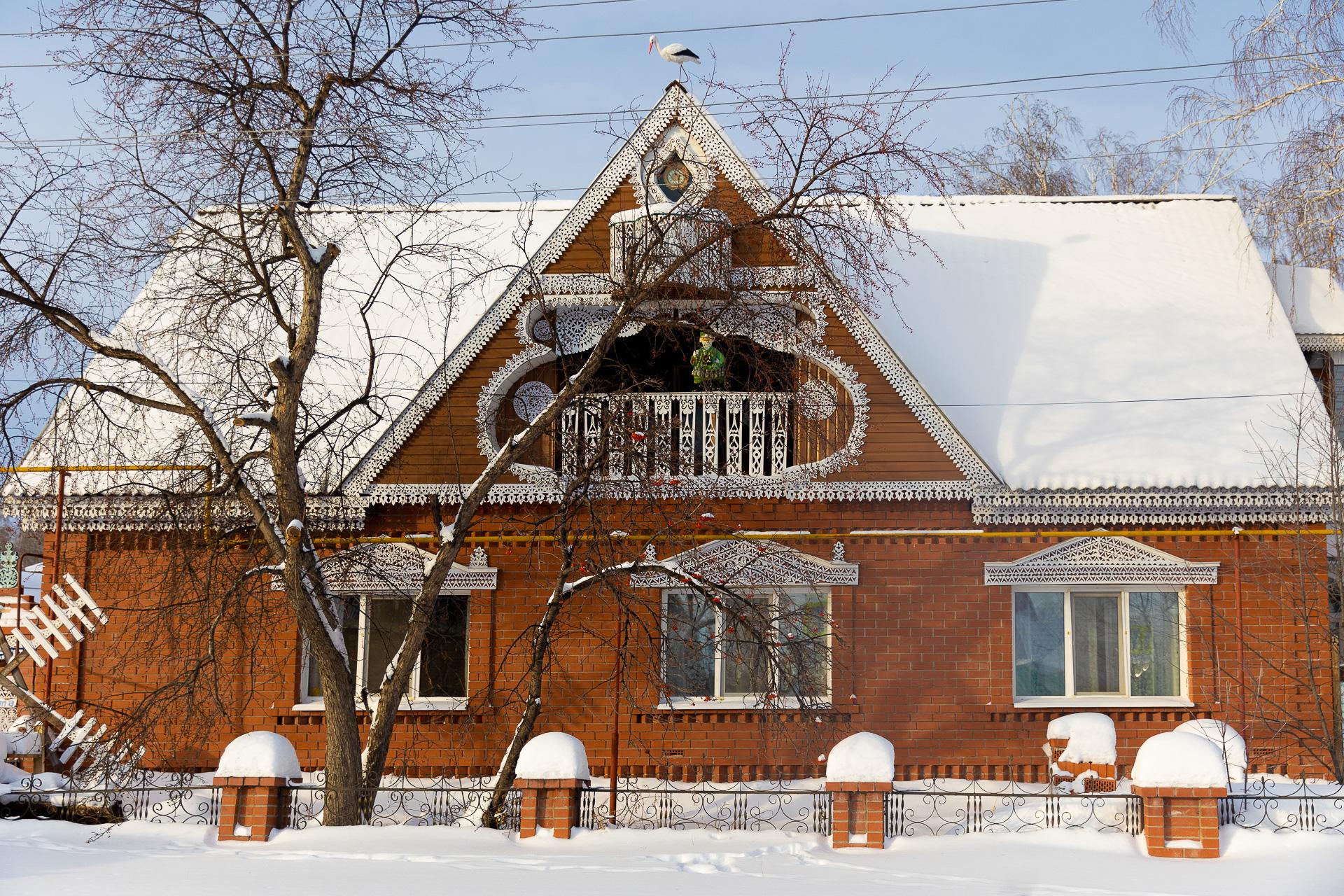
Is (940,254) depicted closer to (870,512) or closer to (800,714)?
(870,512)

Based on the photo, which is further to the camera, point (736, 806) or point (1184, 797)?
point (736, 806)

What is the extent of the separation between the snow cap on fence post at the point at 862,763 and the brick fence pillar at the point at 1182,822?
1842mm

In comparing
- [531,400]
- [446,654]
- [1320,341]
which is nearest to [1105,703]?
[1320,341]

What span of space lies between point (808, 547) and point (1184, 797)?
5293 mm

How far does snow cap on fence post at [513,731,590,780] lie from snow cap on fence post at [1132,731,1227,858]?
4.12 metres

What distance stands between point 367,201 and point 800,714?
21.9 ft

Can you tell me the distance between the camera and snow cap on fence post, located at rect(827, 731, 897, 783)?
375 inches

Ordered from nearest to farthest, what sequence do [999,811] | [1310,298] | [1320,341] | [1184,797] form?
1. [1184,797]
2. [999,811]
3. [1320,341]
4. [1310,298]

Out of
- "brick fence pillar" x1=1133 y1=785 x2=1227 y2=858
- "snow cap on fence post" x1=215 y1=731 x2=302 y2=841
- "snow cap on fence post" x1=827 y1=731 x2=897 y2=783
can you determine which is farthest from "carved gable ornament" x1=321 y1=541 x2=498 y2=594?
"brick fence pillar" x1=1133 y1=785 x2=1227 y2=858

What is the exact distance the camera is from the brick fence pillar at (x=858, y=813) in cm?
955

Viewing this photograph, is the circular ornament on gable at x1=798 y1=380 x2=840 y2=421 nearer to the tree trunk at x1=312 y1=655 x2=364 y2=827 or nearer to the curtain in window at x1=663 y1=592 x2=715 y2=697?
the curtain in window at x1=663 y1=592 x2=715 y2=697

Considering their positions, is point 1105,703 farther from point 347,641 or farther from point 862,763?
point 347,641

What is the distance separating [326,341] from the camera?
15805mm

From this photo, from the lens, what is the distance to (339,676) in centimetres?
A: 1071
